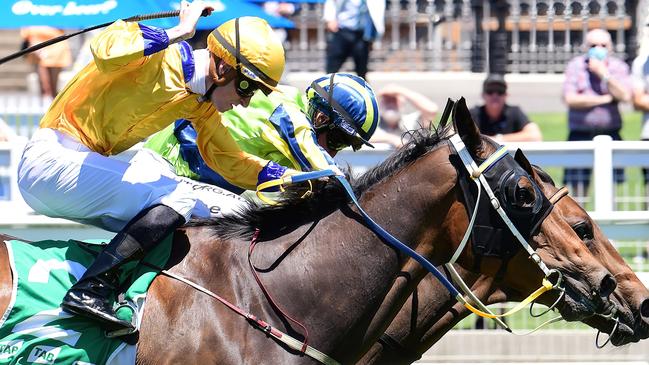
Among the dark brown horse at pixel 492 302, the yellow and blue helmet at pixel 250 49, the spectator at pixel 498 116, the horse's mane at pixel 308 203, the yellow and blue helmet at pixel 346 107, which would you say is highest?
the yellow and blue helmet at pixel 250 49

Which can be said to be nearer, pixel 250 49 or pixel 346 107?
pixel 250 49

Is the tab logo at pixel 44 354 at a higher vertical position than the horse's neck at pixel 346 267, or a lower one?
lower

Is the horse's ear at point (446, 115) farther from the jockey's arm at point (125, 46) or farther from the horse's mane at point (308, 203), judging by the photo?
the jockey's arm at point (125, 46)

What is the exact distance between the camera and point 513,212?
481 cm

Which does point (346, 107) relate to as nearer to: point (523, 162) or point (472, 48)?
point (523, 162)

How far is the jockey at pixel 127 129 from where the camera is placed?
476 centimetres

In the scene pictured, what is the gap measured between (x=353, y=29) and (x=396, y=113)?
10.2ft

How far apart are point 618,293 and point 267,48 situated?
5.82ft

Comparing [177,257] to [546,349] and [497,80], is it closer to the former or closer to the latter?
[546,349]

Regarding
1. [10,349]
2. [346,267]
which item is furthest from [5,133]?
[346,267]

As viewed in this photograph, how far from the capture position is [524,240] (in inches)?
191

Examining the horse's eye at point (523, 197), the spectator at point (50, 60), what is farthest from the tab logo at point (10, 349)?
the spectator at point (50, 60)

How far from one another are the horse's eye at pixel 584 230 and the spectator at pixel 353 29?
7619 mm

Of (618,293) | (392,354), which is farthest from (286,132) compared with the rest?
(618,293)
